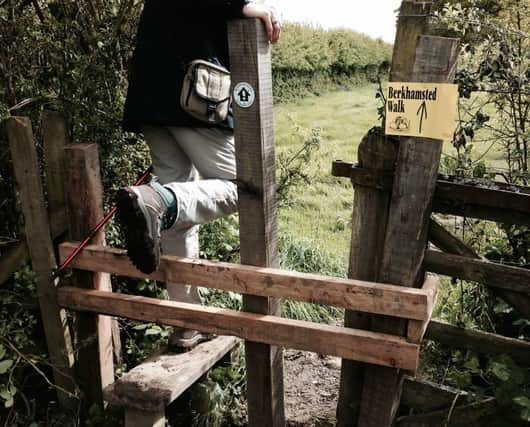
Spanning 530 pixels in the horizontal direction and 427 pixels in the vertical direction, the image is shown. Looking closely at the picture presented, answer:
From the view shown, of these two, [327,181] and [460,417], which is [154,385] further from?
[327,181]

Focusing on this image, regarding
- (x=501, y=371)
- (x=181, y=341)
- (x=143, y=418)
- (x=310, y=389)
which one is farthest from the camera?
(x=310, y=389)

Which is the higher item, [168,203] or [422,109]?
[422,109]

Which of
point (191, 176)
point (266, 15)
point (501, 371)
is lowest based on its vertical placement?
point (501, 371)

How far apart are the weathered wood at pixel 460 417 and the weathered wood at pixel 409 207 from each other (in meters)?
0.19

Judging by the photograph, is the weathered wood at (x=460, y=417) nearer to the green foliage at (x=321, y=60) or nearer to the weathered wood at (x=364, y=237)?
the weathered wood at (x=364, y=237)

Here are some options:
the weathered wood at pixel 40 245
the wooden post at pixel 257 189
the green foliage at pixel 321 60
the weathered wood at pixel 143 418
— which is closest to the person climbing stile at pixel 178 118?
the wooden post at pixel 257 189

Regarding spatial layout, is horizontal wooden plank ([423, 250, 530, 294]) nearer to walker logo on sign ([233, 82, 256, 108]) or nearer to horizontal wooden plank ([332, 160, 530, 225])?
horizontal wooden plank ([332, 160, 530, 225])

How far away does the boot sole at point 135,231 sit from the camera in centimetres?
237

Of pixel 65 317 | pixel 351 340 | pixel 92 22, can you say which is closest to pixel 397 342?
pixel 351 340

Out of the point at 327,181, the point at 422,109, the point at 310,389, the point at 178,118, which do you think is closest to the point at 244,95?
the point at 178,118

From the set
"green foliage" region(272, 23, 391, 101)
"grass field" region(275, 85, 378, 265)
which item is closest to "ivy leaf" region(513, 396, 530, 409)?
"grass field" region(275, 85, 378, 265)

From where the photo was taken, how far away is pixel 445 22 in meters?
2.93

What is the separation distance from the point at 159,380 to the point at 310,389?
3.94 ft

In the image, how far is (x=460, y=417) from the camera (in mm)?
2725
